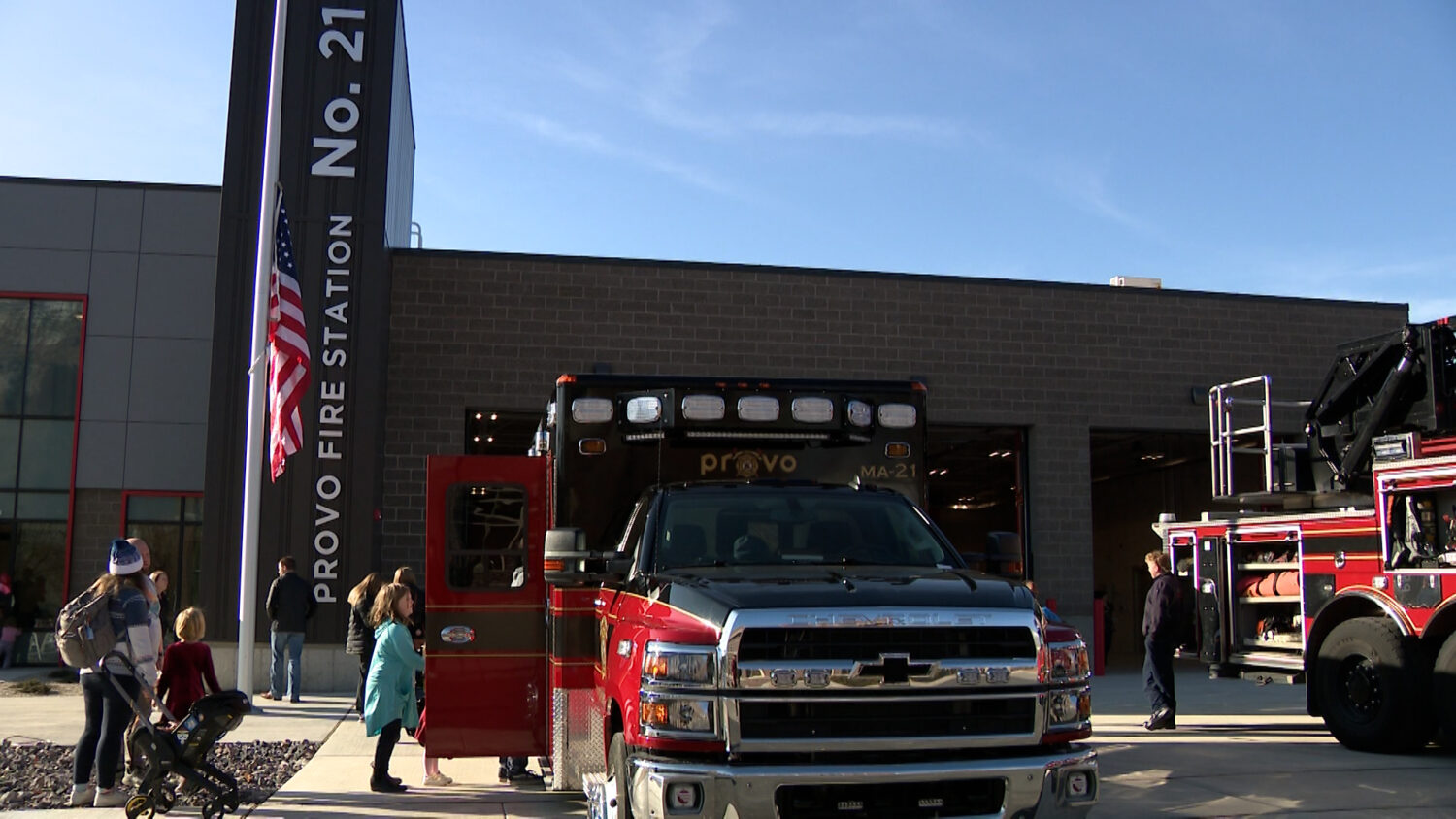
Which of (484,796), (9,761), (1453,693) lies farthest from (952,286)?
(9,761)

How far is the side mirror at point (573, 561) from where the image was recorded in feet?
21.7

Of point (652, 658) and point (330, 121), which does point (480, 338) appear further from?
point (652, 658)

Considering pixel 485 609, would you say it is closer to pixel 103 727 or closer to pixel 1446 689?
pixel 103 727

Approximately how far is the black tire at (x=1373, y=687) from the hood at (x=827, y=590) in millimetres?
5654

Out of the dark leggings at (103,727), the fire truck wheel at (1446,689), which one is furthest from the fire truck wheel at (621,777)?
the fire truck wheel at (1446,689)

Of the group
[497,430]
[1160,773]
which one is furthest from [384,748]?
[497,430]

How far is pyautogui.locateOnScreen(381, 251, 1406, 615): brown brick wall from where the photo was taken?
18.4 meters

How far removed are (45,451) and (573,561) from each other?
17.0 m

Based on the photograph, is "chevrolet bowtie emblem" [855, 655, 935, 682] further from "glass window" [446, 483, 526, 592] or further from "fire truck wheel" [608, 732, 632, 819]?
"glass window" [446, 483, 526, 592]

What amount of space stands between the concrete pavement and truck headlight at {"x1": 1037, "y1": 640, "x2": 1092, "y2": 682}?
9.58 ft

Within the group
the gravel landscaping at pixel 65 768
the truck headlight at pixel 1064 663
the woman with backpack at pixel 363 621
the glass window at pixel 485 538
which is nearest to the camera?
the truck headlight at pixel 1064 663

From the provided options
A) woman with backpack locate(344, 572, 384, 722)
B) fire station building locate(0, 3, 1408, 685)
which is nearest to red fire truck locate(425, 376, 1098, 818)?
woman with backpack locate(344, 572, 384, 722)

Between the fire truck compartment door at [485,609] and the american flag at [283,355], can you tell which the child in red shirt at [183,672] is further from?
the american flag at [283,355]

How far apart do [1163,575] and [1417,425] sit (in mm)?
2656
